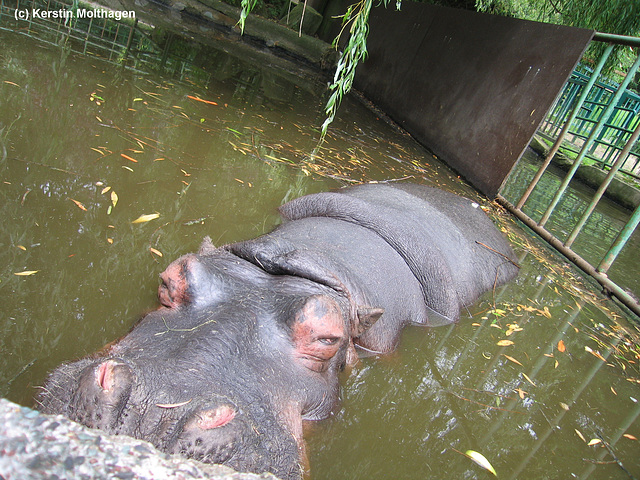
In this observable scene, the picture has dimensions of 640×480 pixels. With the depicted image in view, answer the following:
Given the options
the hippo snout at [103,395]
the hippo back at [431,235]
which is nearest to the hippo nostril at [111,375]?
the hippo snout at [103,395]

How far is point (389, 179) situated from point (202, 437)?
4873 mm

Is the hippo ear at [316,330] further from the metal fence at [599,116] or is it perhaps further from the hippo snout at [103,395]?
the metal fence at [599,116]

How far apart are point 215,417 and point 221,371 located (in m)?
0.31

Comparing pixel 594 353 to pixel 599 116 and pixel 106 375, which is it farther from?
pixel 599 116

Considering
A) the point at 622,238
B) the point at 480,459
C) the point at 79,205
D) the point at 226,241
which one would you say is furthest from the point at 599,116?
the point at 79,205

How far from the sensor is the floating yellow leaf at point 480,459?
2.24 metres

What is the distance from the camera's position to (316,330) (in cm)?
197

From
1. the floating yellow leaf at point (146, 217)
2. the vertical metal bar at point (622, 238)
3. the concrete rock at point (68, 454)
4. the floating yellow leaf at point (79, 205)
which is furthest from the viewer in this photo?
the vertical metal bar at point (622, 238)

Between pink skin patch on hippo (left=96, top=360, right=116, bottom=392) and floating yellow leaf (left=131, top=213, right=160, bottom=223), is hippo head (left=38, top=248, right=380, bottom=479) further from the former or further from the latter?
floating yellow leaf (left=131, top=213, right=160, bottom=223)

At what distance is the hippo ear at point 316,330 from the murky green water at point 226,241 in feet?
1.17

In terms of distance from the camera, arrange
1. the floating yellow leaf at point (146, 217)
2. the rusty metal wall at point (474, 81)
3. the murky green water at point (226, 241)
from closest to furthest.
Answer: the murky green water at point (226, 241)
the floating yellow leaf at point (146, 217)
the rusty metal wall at point (474, 81)

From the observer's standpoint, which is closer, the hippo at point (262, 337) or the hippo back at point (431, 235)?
the hippo at point (262, 337)

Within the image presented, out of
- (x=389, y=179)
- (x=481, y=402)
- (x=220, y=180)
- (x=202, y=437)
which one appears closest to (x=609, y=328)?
(x=481, y=402)

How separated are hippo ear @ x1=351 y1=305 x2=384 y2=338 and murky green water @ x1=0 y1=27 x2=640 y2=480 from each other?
0.78 ft
